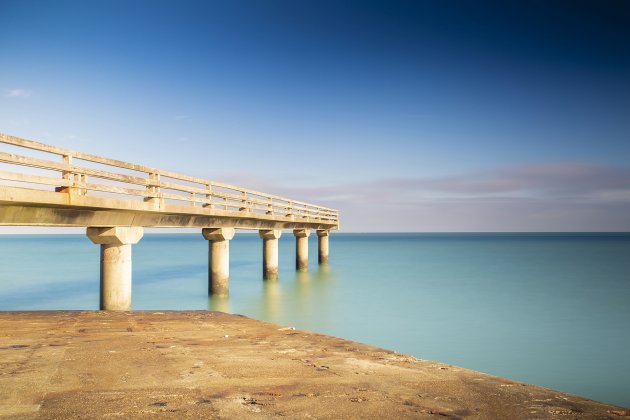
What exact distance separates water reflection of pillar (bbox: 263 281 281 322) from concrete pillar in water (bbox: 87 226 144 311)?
5475mm

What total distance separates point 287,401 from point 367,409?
0.61 m

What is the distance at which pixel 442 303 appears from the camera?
809 inches

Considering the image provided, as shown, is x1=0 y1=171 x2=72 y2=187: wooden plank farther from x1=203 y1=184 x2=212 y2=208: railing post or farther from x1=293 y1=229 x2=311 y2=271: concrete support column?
x1=293 y1=229 x2=311 y2=271: concrete support column

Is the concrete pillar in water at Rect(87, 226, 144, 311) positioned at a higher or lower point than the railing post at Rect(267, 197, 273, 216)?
lower

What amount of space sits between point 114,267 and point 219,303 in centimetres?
650

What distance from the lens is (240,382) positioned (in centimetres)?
418

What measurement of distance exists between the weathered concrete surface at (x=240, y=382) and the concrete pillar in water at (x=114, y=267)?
203 inches

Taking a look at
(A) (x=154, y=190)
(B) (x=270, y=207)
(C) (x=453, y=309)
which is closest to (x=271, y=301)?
(B) (x=270, y=207)

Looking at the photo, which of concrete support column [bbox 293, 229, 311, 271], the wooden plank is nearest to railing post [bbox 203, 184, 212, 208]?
the wooden plank

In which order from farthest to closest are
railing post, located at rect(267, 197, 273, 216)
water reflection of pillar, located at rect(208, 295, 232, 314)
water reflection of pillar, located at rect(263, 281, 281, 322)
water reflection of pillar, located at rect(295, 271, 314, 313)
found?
1. railing post, located at rect(267, 197, 273, 216)
2. water reflection of pillar, located at rect(295, 271, 314, 313)
3. water reflection of pillar, located at rect(208, 295, 232, 314)
4. water reflection of pillar, located at rect(263, 281, 281, 322)

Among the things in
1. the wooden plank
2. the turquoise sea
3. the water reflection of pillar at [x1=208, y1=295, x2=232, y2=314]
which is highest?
the wooden plank

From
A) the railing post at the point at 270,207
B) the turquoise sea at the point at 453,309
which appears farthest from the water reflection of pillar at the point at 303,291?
the railing post at the point at 270,207

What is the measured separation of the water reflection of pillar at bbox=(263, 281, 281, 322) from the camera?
16.4 metres

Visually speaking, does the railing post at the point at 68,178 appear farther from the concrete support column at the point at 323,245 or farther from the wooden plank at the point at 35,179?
the concrete support column at the point at 323,245
